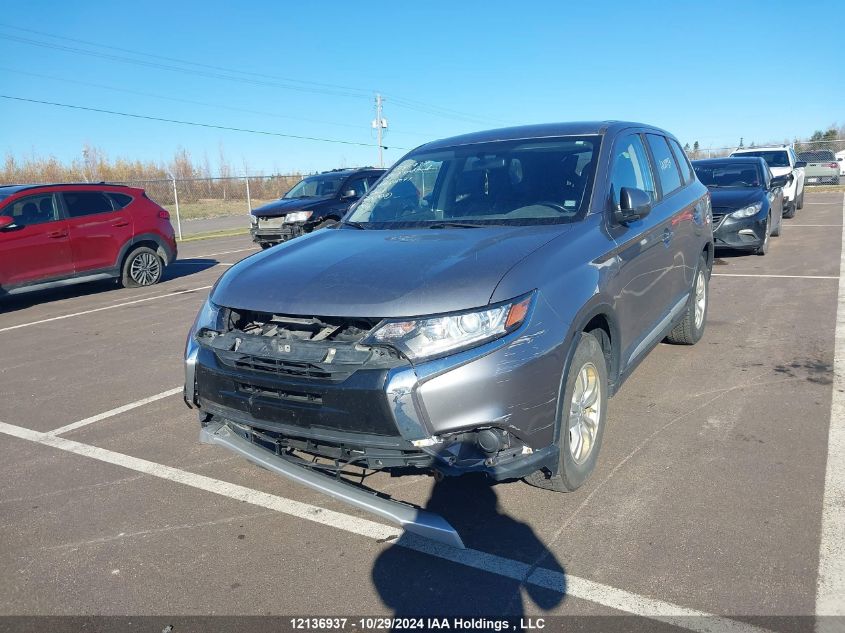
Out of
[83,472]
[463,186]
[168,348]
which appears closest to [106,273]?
[168,348]

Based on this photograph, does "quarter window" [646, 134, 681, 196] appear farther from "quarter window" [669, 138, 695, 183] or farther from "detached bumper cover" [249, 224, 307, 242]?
Answer: "detached bumper cover" [249, 224, 307, 242]

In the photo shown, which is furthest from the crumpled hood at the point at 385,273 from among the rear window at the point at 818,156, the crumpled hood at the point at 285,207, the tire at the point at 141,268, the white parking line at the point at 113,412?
the rear window at the point at 818,156

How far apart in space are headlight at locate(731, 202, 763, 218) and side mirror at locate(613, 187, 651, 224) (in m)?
7.97

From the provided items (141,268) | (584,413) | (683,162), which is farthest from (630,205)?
(141,268)

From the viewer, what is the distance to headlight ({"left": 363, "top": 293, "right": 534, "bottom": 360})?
9.41 feet

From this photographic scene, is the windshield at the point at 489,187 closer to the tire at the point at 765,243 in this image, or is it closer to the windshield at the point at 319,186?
the tire at the point at 765,243

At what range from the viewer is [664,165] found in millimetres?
5387

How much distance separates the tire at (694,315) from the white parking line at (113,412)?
4253mm

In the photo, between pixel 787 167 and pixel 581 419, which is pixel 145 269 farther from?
pixel 787 167

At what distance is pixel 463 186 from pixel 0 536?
326 centimetres

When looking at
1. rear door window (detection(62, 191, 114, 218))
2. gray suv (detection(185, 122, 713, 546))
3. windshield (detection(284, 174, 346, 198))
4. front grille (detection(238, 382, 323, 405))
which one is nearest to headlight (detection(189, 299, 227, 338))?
gray suv (detection(185, 122, 713, 546))

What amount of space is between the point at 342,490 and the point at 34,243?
9.09m

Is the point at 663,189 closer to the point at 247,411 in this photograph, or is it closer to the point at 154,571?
the point at 247,411

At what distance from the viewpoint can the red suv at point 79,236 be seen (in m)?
10.0
